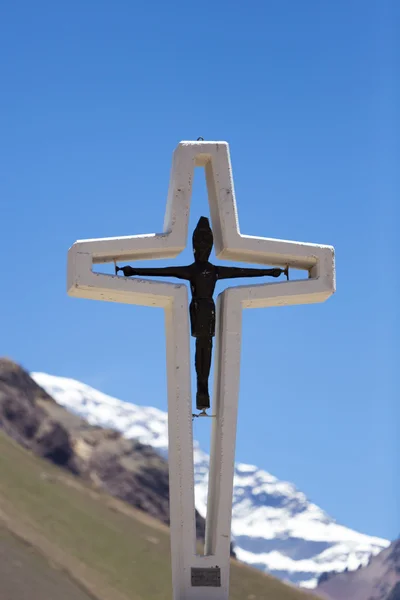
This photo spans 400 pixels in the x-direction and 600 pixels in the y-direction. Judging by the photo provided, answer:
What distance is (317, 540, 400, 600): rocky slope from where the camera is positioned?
2662 inches

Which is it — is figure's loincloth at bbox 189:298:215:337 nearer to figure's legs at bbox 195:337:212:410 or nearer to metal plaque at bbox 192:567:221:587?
figure's legs at bbox 195:337:212:410

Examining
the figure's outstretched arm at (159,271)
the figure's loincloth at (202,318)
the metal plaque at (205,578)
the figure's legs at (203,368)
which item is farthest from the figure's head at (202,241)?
the metal plaque at (205,578)

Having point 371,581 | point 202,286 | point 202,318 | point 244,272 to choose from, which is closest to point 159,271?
point 202,286

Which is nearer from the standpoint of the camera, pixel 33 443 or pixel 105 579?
pixel 105 579

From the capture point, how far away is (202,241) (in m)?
17.8

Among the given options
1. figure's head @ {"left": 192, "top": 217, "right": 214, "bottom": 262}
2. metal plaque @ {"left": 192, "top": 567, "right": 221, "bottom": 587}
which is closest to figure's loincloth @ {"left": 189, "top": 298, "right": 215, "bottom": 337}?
figure's head @ {"left": 192, "top": 217, "right": 214, "bottom": 262}

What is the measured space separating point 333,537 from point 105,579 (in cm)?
7818

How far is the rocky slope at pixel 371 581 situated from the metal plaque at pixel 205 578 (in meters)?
49.9

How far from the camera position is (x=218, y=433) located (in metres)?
17.4

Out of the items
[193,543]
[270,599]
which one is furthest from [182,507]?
[270,599]

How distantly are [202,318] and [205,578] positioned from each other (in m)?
3.37

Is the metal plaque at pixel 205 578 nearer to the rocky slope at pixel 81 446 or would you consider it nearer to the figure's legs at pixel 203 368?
the figure's legs at pixel 203 368

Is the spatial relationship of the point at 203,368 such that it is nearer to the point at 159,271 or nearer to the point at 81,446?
the point at 159,271

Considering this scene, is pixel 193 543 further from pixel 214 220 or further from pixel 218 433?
pixel 214 220
